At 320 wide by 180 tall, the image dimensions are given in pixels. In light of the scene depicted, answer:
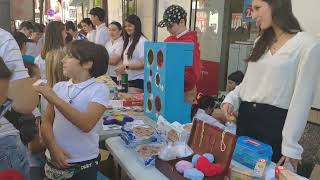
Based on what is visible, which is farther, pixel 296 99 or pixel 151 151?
pixel 151 151

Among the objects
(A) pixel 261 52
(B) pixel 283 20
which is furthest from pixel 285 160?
(B) pixel 283 20

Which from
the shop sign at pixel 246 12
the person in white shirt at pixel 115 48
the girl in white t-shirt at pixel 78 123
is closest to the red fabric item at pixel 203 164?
the girl in white t-shirt at pixel 78 123

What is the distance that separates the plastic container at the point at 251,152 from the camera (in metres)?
1.60

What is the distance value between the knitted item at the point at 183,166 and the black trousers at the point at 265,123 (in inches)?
18.1

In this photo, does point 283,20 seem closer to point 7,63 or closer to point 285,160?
point 285,160

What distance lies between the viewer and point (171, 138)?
1.85 meters

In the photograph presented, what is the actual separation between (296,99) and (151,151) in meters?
0.73

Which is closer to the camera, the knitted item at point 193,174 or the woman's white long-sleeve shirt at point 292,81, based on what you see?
the knitted item at point 193,174

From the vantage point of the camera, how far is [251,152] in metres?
1.61

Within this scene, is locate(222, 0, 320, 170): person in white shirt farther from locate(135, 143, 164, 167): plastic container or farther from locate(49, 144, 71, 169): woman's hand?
locate(49, 144, 71, 169): woman's hand

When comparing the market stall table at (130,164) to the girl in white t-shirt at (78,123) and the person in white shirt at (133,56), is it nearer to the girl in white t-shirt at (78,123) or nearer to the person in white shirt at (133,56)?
the girl in white t-shirt at (78,123)

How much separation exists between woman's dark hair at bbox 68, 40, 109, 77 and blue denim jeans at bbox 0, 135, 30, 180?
0.52 meters

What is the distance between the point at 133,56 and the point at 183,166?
2591 millimetres

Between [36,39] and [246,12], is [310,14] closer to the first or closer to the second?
[246,12]
